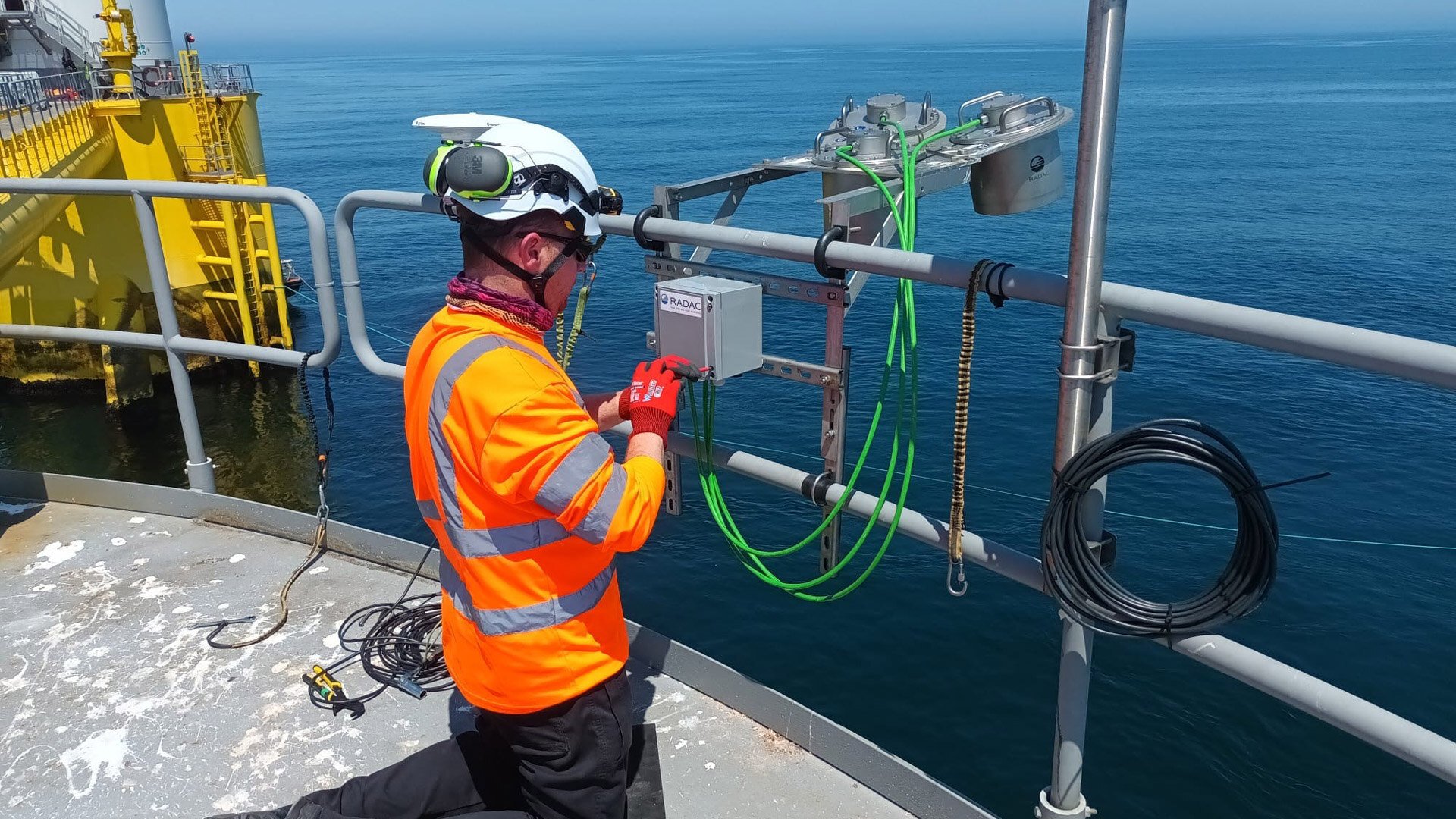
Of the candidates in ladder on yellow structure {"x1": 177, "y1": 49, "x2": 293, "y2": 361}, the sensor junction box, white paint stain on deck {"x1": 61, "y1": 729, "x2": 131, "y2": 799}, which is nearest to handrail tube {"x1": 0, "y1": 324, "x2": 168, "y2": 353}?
white paint stain on deck {"x1": 61, "y1": 729, "x2": 131, "y2": 799}

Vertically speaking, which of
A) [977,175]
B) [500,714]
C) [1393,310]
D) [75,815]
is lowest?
[1393,310]

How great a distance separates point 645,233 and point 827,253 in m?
0.66

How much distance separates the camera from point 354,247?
3.46 m

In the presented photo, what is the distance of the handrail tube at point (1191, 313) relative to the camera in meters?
1.59

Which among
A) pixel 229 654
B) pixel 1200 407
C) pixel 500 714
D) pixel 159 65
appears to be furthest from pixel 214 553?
pixel 159 65

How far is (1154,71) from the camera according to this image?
85688mm

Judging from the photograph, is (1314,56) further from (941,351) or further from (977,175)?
(977,175)

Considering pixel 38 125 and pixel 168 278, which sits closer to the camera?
pixel 168 278

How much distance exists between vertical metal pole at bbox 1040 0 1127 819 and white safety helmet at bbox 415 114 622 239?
91cm

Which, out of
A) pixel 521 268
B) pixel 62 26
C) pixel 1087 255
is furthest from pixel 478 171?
pixel 62 26

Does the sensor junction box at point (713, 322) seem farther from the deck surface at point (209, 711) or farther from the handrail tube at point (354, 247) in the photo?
the deck surface at point (209, 711)

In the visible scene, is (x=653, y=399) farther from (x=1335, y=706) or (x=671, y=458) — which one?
(x=1335, y=706)

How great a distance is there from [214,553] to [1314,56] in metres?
118

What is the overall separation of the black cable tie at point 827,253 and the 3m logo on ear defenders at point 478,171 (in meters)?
0.75
